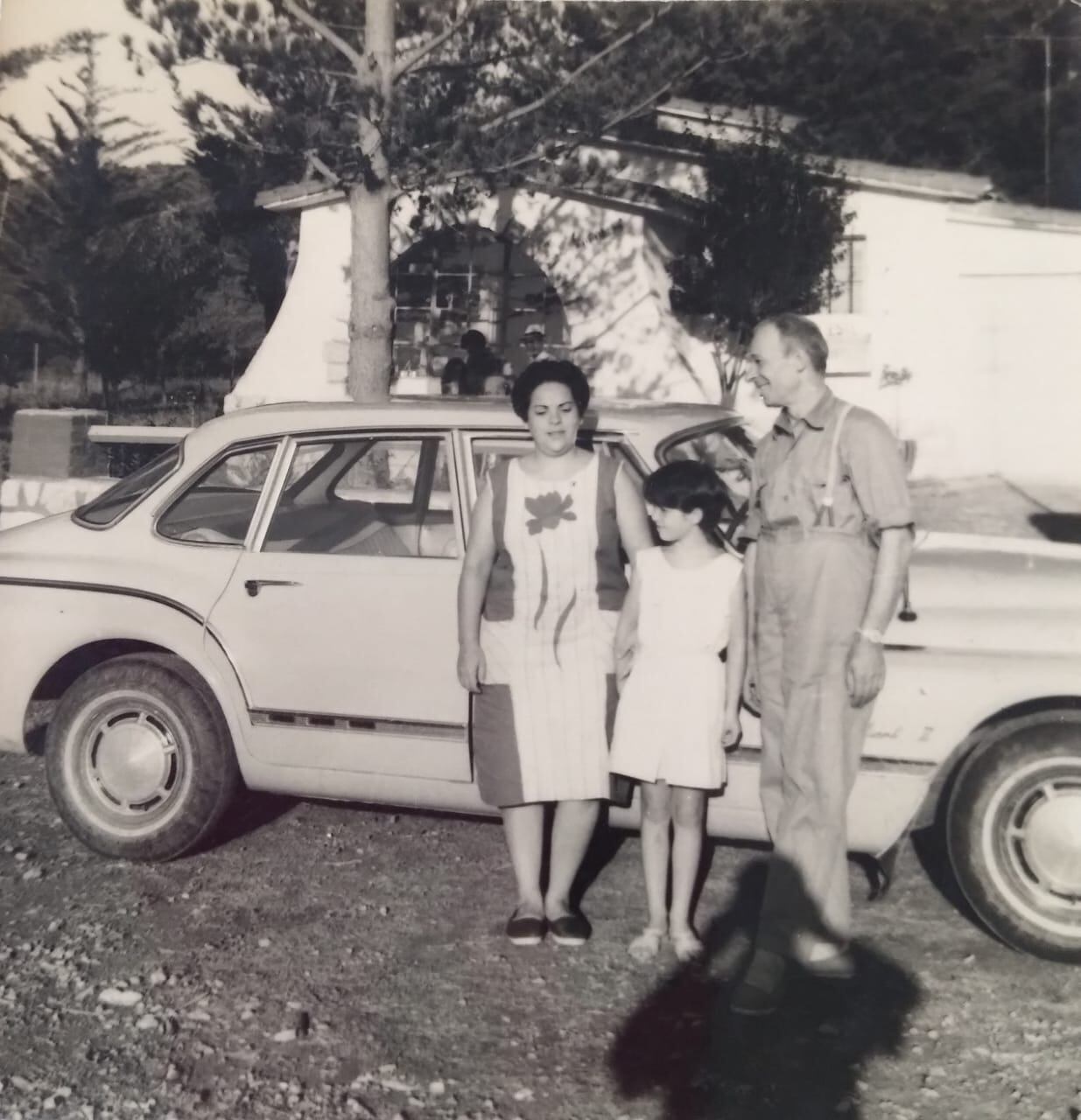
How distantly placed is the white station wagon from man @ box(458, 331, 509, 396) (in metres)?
7.97

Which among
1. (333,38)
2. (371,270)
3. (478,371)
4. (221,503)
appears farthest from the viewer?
(478,371)

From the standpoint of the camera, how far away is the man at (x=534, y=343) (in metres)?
13.6

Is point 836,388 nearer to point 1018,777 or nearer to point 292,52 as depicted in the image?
point 292,52

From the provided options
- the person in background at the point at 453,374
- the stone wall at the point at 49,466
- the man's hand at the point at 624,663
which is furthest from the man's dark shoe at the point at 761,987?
the person in background at the point at 453,374

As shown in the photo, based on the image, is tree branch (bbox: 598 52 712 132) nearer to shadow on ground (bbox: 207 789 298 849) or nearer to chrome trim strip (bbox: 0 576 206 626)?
shadow on ground (bbox: 207 789 298 849)

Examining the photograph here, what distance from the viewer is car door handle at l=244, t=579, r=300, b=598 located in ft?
13.0

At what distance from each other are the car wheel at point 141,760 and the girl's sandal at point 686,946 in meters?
1.61

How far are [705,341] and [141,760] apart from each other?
9916 mm

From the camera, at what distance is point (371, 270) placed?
962 centimetres

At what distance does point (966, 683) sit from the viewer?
3.33m

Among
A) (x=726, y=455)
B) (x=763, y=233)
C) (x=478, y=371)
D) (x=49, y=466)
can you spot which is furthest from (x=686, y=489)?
(x=478, y=371)

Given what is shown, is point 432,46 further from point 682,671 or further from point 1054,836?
point 1054,836

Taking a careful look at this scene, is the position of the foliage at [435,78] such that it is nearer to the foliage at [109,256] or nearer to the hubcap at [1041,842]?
the foliage at [109,256]

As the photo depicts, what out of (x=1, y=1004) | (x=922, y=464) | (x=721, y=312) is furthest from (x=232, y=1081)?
(x=721, y=312)
